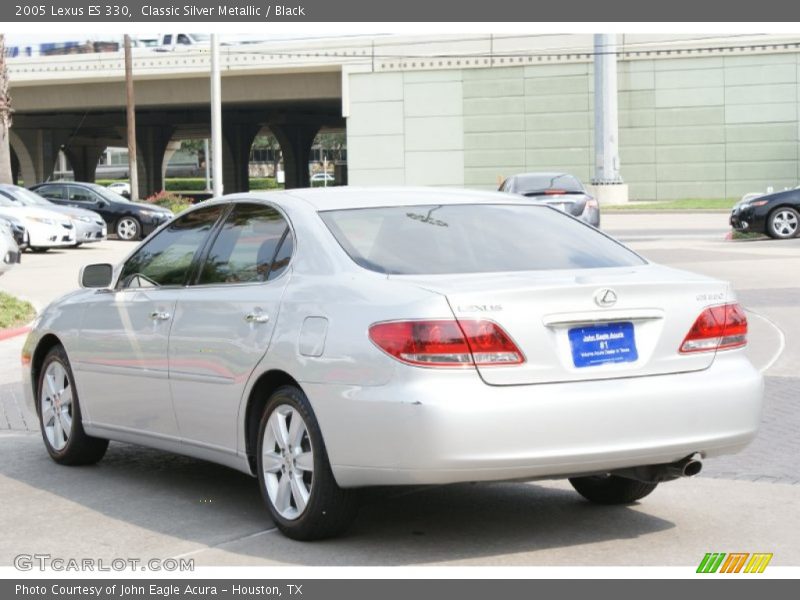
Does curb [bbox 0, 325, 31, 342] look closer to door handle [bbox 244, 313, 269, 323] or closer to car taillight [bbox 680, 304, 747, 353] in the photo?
door handle [bbox 244, 313, 269, 323]

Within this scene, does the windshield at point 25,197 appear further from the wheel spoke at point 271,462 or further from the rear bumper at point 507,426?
the rear bumper at point 507,426

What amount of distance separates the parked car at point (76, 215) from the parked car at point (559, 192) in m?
9.67

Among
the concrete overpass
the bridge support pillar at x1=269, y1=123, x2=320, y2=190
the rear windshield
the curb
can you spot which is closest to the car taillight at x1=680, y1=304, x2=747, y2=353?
the rear windshield


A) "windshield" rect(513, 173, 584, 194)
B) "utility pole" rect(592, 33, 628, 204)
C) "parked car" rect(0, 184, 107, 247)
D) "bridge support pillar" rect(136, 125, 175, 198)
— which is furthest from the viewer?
"bridge support pillar" rect(136, 125, 175, 198)

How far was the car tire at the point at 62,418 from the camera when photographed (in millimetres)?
8336

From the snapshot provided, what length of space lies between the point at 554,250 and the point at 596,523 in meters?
1.28

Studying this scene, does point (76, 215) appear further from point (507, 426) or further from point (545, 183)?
point (507, 426)

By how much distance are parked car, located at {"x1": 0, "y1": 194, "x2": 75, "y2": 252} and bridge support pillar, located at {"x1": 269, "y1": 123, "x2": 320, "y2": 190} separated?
6338cm

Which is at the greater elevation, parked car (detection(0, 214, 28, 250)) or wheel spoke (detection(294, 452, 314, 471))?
parked car (detection(0, 214, 28, 250))

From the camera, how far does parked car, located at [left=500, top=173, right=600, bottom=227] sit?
2681 cm

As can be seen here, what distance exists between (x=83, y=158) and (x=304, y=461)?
105 meters

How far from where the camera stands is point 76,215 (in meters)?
32.2

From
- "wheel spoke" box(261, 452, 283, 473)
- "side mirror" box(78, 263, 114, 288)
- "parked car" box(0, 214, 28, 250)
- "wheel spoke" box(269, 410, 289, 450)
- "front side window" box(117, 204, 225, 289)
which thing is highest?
"front side window" box(117, 204, 225, 289)
